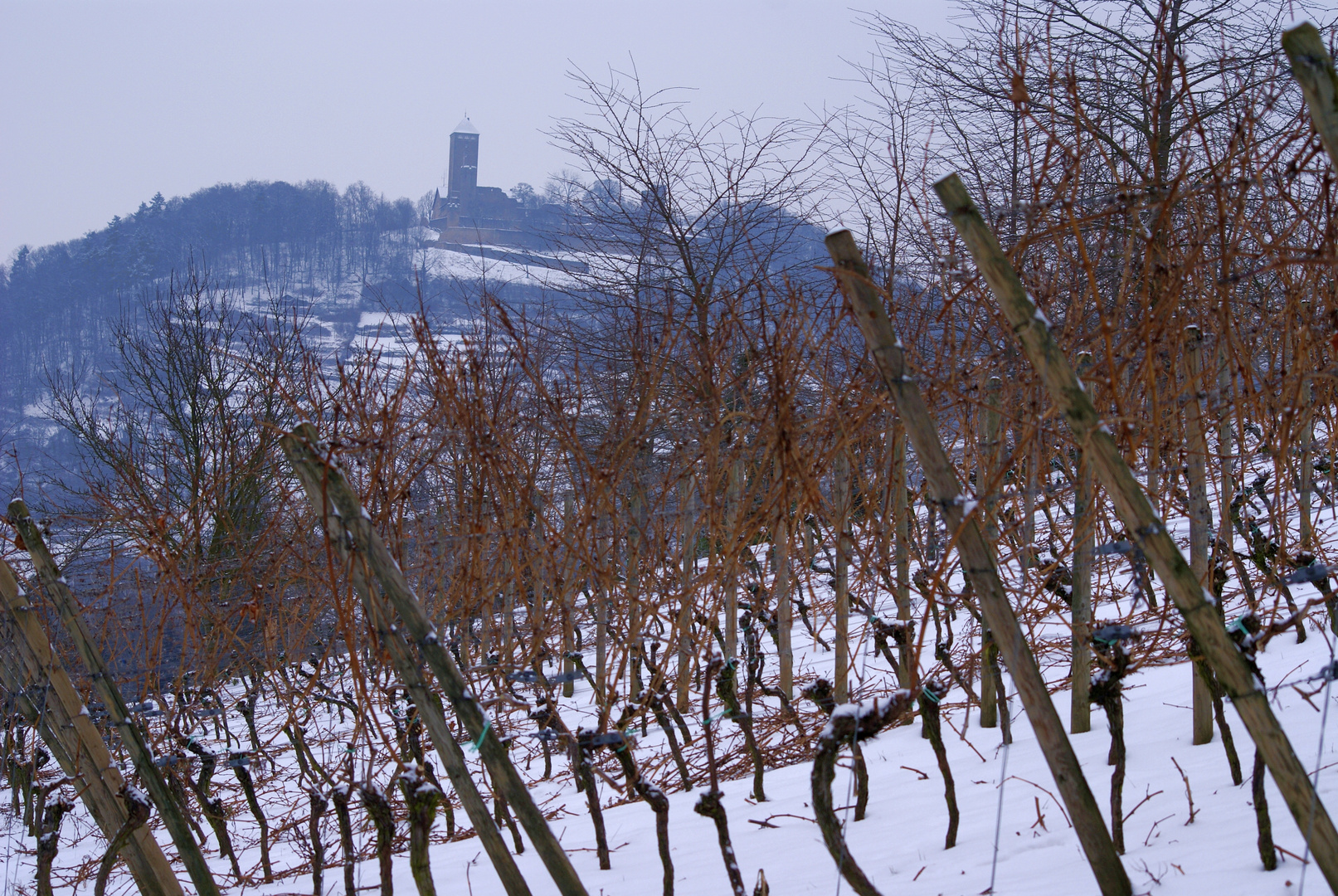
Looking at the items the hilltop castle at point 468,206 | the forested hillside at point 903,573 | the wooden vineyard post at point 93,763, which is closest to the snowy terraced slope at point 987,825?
the forested hillside at point 903,573

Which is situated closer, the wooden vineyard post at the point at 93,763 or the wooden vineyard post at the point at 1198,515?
the wooden vineyard post at the point at 1198,515

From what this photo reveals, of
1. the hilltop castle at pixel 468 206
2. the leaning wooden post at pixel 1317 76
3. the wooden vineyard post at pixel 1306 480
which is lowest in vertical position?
the wooden vineyard post at pixel 1306 480

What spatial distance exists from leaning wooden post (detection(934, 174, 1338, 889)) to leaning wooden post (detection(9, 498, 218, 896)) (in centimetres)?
289

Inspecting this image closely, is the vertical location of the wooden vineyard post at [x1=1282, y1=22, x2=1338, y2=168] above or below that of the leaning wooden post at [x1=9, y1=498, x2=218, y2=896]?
above

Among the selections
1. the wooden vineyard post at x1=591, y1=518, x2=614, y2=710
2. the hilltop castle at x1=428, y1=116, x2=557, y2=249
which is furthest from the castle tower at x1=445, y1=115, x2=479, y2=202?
the wooden vineyard post at x1=591, y1=518, x2=614, y2=710

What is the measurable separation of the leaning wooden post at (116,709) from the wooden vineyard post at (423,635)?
1.27 metres

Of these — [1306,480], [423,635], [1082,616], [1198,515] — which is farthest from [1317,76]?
[1306,480]

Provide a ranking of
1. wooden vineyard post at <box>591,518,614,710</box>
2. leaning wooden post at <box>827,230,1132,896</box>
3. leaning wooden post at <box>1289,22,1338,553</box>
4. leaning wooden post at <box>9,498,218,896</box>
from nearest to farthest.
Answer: leaning wooden post at <box>1289,22,1338,553</box>, leaning wooden post at <box>827,230,1132,896</box>, leaning wooden post at <box>9,498,218,896</box>, wooden vineyard post at <box>591,518,614,710</box>

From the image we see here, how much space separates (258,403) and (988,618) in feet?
42.0

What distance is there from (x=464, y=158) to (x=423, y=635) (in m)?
108

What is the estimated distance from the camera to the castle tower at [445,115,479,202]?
99.4 meters

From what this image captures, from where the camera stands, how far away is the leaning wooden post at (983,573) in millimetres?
1628

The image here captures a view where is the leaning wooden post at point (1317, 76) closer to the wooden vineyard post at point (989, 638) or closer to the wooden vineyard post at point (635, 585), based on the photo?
the wooden vineyard post at point (989, 638)

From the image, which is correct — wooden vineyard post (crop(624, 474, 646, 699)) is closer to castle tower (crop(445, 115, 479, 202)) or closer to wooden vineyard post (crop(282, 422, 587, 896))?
wooden vineyard post (crop(282, 422, 587, 896))
